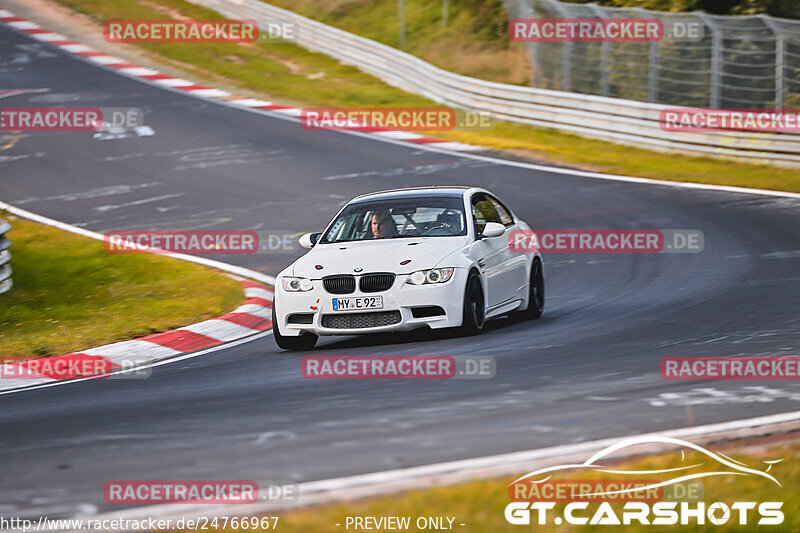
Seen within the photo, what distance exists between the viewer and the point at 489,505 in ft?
16.4

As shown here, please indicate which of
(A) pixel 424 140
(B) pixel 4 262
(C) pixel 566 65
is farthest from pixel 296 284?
(C) pixel 566 65

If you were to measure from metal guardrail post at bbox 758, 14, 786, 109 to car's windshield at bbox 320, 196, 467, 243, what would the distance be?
43.2 feet

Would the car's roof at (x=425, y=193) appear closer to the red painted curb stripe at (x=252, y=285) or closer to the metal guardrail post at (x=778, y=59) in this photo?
the red painted curb stripe at (x=252, y=285)

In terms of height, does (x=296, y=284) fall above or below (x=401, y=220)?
below

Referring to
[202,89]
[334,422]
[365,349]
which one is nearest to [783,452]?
[334,422]

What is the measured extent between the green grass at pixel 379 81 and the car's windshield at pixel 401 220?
10295 millimetres

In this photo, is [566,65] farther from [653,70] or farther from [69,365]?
[69,365]

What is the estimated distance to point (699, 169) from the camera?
22156 millimetres

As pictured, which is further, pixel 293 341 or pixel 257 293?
pixel 257 293

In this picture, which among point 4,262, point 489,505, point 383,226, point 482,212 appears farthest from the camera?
point 4,262

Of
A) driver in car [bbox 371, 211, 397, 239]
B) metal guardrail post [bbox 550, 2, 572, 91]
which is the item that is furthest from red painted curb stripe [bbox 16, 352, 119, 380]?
metal guardrail post [bbox 550, 2, 572, 91]

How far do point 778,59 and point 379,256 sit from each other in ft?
47.8

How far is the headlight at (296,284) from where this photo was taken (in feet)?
34.9

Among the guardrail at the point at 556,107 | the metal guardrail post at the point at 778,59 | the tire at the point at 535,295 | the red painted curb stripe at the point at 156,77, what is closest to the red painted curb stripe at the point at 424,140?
the guardrail at the point at 556,107
